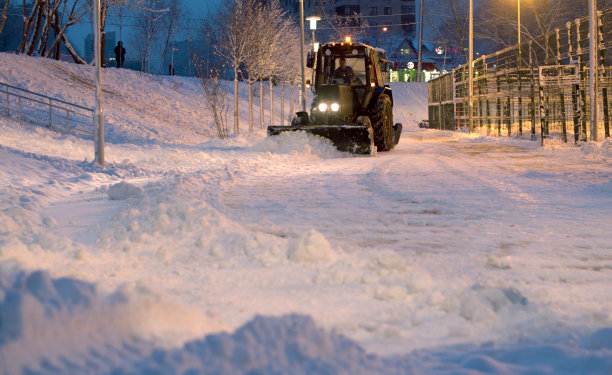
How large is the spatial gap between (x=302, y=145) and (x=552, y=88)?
29.6 feet

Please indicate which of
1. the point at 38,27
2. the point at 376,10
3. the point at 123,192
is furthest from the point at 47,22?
the point at 376,10

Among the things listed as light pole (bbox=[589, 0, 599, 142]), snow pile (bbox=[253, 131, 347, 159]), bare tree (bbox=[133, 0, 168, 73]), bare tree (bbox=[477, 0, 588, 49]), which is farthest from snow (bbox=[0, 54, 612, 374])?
bare tree (bbox=[133, 0, 168, 73])

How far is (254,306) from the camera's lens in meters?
3.88

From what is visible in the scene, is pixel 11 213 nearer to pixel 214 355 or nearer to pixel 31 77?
pixel 214 355

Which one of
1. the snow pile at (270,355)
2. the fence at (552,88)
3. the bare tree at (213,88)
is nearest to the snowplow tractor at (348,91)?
the fence at (552,88)

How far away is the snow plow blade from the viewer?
1652cm

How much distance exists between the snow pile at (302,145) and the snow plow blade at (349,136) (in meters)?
0.14

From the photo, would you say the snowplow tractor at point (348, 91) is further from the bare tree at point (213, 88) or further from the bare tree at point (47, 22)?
the bare tree at point (47, 22)

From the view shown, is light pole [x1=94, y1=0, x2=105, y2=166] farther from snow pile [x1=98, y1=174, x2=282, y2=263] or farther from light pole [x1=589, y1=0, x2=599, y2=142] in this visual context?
light pole [x1=589, y1=0, x2=599, y2=142]

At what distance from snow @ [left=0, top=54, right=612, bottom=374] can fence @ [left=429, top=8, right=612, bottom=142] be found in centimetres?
701

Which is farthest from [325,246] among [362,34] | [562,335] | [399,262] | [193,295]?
[362,34]

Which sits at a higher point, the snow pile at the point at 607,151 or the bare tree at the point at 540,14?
the bare tree at the point at 540,14

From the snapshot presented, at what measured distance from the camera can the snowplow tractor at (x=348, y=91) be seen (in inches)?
706

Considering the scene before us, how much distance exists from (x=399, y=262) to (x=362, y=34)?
283ft
